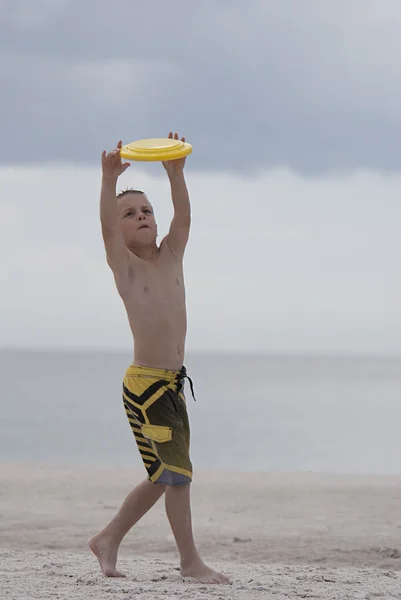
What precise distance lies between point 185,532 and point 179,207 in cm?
172

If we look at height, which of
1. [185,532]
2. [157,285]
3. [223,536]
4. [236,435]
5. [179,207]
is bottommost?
[223,536]

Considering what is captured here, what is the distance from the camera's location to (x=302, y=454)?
65.6 feet

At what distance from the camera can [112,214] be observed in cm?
457

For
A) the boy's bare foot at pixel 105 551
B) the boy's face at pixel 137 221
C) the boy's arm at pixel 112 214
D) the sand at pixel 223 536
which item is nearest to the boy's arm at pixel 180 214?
the boy's face at pixel 137 221

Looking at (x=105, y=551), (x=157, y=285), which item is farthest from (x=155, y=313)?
(x=105, y=551)

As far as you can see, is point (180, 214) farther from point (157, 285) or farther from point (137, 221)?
point (157, 285)

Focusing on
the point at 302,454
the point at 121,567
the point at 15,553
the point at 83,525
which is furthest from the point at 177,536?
the point at 302,454

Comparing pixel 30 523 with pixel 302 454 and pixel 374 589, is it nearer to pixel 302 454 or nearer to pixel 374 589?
pixel 374 589

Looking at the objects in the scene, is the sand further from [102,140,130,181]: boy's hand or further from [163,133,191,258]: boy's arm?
[102,140,130,181]: boy's hand

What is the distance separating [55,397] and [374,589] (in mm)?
42281

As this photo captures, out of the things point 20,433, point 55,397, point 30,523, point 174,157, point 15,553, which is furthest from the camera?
point 55,397

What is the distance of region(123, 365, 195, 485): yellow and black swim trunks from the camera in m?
4.42

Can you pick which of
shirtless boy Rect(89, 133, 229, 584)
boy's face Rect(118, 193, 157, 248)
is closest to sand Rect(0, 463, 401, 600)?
shirtless boy Rect(89, 133, 229, 584)

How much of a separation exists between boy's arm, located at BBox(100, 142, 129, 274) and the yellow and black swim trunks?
577 mm
